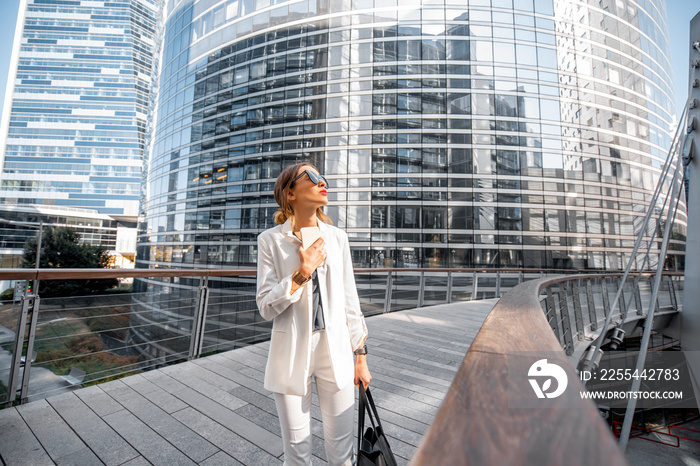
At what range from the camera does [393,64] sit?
83.4 ft

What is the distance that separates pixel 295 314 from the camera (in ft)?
4.52

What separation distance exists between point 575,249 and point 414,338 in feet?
85.8

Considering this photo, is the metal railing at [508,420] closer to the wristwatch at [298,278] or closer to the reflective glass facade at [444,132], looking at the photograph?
the wristwatch at [298,278]

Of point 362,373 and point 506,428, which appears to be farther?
point 362,373

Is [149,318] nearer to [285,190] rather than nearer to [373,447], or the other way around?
[285,190]

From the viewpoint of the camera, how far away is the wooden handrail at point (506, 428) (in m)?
0.34

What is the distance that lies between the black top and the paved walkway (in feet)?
4.54

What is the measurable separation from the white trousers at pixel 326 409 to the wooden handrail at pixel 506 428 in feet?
2.90

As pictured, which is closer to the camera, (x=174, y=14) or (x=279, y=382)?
(x=279, y=382)

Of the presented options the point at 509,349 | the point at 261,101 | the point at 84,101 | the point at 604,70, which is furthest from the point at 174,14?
the point at 84,101

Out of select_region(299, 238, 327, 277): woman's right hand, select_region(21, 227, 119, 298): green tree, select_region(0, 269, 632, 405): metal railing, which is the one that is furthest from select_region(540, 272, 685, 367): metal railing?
select_region(21, 227, 119, 298): green tree

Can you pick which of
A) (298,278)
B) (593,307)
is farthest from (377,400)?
(593,307)

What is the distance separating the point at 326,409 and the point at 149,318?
114 feet

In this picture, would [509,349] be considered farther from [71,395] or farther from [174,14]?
[174,14]
